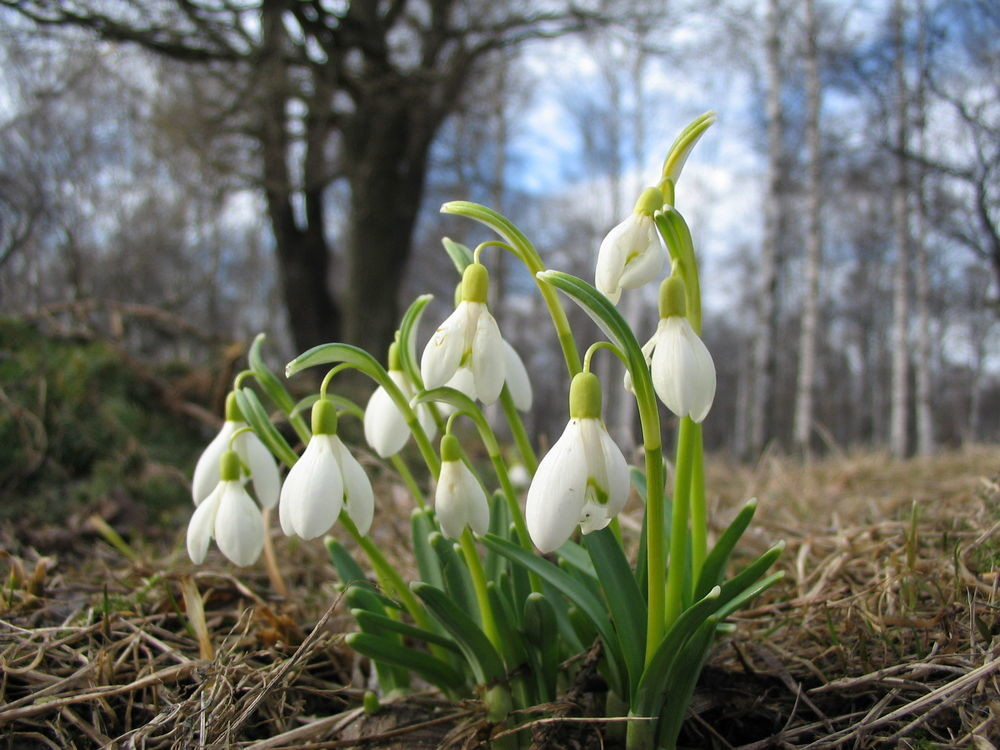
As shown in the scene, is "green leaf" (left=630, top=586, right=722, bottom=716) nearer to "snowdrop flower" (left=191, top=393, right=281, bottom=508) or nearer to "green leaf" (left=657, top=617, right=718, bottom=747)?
"green leaf" (left=657, top=617, right=718, bottom=747)

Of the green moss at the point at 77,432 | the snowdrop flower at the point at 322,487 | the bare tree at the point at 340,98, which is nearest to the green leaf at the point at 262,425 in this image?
the snowdrop flower at the point at 322,487

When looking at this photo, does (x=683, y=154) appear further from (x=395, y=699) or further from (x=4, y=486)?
(x=4, y=486)

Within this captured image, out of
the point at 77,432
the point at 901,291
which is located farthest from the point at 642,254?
the point at 901,291

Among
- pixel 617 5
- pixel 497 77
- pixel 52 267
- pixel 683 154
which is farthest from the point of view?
pixel 52 267

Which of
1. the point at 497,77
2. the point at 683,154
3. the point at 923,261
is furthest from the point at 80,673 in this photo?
the point at 923,261

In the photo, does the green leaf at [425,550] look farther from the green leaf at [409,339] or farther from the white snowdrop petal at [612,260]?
the white snowdrop petal at [612,260]

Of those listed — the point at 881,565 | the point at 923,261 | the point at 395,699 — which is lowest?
the point at 395,699
